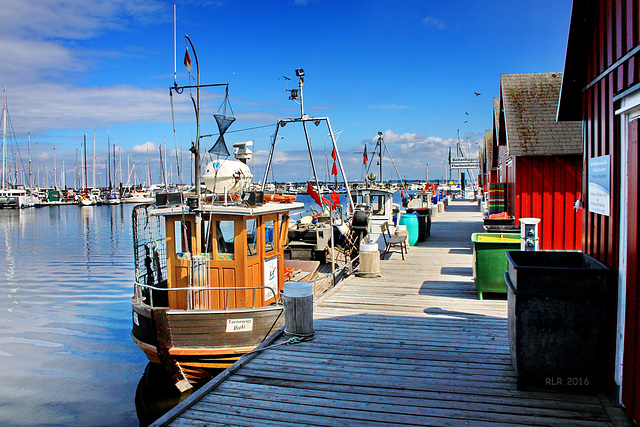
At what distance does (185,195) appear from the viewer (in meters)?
8.51

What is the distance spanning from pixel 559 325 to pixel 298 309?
2.97 m

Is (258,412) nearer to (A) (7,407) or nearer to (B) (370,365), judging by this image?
(B) (370,365)

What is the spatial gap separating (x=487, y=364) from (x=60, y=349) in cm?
1161

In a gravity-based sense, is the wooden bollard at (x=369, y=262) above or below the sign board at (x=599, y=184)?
below

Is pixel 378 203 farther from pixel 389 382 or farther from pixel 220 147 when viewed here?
pixel 389 382

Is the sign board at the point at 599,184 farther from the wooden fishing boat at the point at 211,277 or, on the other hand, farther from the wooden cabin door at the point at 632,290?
the wooden fishing boat at the point at 211,277

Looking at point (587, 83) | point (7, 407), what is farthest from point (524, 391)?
point (7, 407)

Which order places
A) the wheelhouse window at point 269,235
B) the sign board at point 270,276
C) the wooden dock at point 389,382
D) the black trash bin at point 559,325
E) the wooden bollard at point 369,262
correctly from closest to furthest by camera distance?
the wooden dock at point 389,382 → the black trash bin at point 559,325 → the sign board at point 270,276 → the wheelhouse window at point 269,235 → the wooden bollard at point 369,262

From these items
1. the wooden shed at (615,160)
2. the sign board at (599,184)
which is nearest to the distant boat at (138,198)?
the wooden shed at (615,160)

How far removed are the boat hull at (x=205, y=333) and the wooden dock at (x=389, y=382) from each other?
4.19 feet

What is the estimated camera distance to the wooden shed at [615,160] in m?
3.61

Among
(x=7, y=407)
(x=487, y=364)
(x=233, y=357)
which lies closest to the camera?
(x=487, y=364)

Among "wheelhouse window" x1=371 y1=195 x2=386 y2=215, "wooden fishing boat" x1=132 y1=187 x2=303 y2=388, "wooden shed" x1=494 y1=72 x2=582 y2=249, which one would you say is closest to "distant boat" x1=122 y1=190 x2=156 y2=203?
"wheelhouse window" x1=371 y1=195 x2=386 y2=215

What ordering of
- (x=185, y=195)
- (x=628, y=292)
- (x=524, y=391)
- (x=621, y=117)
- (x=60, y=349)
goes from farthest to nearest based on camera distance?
(x=60, y=349), (x=185, y=195), (x=524, y=391), (x=621, y=117), (x=628, y=292)
